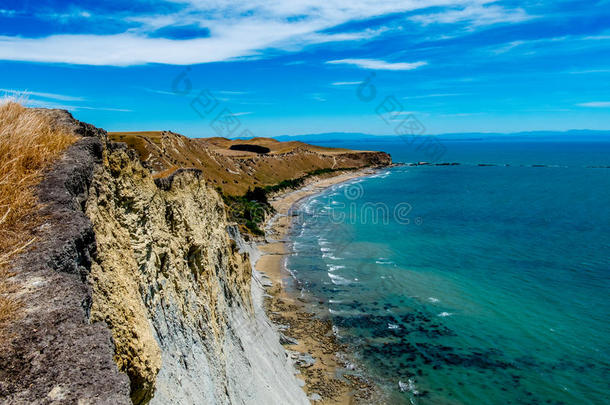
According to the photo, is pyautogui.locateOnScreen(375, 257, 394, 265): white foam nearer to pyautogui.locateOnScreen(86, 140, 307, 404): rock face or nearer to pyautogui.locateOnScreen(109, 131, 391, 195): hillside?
pyautogui.locateOnScreen(109, 131, 391, 195): hillside

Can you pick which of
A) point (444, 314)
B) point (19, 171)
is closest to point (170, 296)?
point (19, 171)

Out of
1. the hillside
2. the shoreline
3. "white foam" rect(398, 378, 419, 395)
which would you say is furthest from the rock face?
the hillside

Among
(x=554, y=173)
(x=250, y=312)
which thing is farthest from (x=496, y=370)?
(x=554, y=173)

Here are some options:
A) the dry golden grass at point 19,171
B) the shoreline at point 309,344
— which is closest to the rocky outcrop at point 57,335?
the dry golden grass at point 19,171

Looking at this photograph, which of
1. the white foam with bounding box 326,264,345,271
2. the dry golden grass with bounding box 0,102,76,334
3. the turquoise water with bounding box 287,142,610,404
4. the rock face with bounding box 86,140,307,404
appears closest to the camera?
the dry golden grass with bounding box 0,102,76,334

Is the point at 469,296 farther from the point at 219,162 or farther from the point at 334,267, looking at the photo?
the point at 219,162

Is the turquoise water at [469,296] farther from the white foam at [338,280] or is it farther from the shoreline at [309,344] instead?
the shoreline at [309,344]

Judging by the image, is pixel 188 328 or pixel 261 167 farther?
pixel 261 167

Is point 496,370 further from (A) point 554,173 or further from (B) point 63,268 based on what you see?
(A) point 554,173
